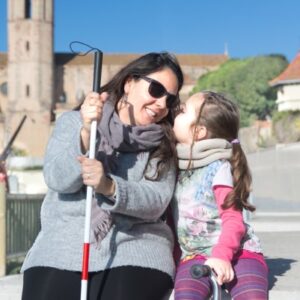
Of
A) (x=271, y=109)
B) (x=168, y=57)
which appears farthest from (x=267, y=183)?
(x=271, y=109)

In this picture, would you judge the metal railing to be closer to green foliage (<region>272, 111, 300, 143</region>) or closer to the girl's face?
the girl's face

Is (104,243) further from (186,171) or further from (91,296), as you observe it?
(186,171)

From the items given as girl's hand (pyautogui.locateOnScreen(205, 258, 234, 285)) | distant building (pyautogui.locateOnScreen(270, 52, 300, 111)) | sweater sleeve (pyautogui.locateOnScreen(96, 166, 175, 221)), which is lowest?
distant building (pyautogui.locateOnScreen(270, 52, 300, 111))

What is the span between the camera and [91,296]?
10.4 feet

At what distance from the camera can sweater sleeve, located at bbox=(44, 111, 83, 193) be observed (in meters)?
3.20

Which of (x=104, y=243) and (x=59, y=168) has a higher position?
(x=59, y=168)

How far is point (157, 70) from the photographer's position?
3496 millimetres

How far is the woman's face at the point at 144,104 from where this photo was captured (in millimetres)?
3453

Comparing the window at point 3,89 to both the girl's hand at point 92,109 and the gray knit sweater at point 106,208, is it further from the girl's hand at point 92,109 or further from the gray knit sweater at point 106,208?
the girl's hand at point 92,109

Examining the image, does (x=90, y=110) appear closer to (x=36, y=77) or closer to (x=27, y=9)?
(x=36, y=77)

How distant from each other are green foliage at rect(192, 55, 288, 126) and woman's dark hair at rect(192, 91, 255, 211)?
62.0m

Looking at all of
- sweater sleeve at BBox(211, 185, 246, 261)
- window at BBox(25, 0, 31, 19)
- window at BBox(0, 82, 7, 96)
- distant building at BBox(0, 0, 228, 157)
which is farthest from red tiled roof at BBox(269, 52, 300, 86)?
sweater sleeve at BBox(211, 185, 246, 261)

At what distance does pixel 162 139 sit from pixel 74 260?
63cm

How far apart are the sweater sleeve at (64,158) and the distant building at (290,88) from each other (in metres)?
49.9
